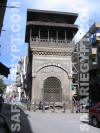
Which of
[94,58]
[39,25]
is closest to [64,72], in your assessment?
[39,25]

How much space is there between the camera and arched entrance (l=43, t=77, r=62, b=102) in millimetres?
27609

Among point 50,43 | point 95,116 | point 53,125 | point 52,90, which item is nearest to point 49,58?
point 50,43

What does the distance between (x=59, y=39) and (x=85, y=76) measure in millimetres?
10748

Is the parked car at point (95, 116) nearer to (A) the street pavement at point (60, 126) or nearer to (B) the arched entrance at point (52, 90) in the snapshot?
(A) the street pavement at point (60, 126)

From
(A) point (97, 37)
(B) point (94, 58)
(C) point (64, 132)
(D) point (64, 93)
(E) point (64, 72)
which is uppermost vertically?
A: (A) point (97, 37)

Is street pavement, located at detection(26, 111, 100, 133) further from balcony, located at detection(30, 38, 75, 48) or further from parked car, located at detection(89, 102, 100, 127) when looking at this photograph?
balcony, located at detection(30, 38, 75, 48)

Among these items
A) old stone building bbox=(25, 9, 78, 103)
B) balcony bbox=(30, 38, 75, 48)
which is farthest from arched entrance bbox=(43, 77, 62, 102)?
balcony bbox=(30, 38, 75, 48)

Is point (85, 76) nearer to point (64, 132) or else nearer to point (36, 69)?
point (36, 69)

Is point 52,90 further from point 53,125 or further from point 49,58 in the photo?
point 53,125

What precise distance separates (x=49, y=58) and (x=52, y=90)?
4.00 meters

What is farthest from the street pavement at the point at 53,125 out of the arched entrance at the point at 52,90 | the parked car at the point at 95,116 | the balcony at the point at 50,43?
the balcony at the point at 50,43

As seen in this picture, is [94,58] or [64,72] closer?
[64,72]

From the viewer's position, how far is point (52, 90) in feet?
91.1

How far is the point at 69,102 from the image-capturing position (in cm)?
2797
